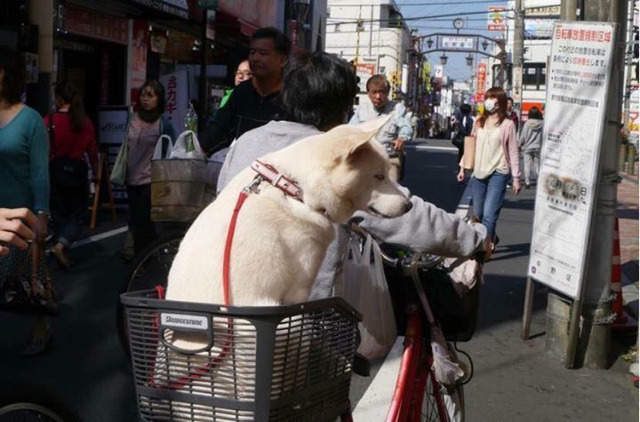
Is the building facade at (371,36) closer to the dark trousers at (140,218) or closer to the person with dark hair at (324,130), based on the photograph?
the dark trousers at (140,218)

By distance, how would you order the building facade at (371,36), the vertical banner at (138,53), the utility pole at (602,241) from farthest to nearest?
the building facade at (371,36) < the vertical banner at (138,53) < the utility pole at (602,241)

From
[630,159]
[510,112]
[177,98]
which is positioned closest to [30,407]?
[177,98]

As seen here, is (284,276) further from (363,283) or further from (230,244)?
(363,283)

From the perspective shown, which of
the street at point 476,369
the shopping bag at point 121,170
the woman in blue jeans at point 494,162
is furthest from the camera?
the woman in blue jeans at point 494,162

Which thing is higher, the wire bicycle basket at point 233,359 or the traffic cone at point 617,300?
the wire bicycle basket at point 233,359

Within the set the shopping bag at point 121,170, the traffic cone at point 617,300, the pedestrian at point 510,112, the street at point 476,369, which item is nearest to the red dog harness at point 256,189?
the street at point 476,369

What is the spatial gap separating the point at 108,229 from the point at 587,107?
7.12m

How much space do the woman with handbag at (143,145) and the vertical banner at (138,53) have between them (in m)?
8.29

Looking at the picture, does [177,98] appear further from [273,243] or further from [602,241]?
[273,243]

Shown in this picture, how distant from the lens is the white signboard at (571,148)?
221 inches

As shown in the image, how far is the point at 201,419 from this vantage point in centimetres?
204

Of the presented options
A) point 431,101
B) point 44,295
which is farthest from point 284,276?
point 431,101

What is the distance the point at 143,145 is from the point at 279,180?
6.57m

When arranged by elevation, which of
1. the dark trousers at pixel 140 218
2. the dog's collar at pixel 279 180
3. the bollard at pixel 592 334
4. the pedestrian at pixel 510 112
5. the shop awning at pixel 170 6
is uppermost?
the shop awning at pixel 170 6
